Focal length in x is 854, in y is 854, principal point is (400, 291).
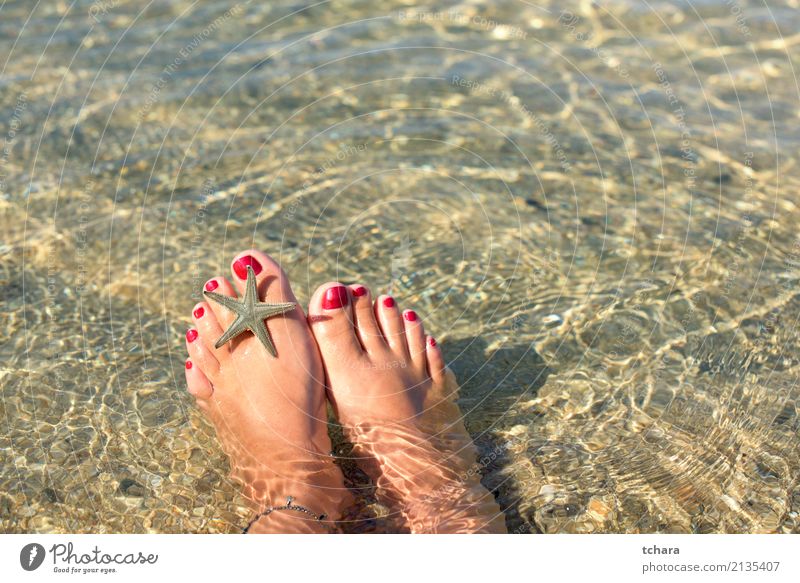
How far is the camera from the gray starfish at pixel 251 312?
3473mm

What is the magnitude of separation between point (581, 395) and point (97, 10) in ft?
15.5

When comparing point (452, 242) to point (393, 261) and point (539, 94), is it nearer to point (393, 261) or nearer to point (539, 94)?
point (393, 261)

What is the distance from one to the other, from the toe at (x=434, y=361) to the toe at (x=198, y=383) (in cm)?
94

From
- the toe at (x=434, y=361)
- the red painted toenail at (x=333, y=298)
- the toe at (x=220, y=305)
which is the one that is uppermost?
the toe at (x=220, y=305)

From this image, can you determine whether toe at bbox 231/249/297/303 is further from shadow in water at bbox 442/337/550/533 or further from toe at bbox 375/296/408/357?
shadow in water at bbox 442/337/550/533

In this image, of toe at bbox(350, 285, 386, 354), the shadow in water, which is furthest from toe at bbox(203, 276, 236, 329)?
the shadow in water

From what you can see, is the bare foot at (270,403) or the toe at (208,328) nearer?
the bare foot at (270,403)

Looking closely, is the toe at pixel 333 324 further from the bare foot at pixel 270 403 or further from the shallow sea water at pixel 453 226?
the shallow sea water at pixel 453 226

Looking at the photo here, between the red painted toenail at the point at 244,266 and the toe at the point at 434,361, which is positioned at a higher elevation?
the red painted toenail at the point at 244,266
